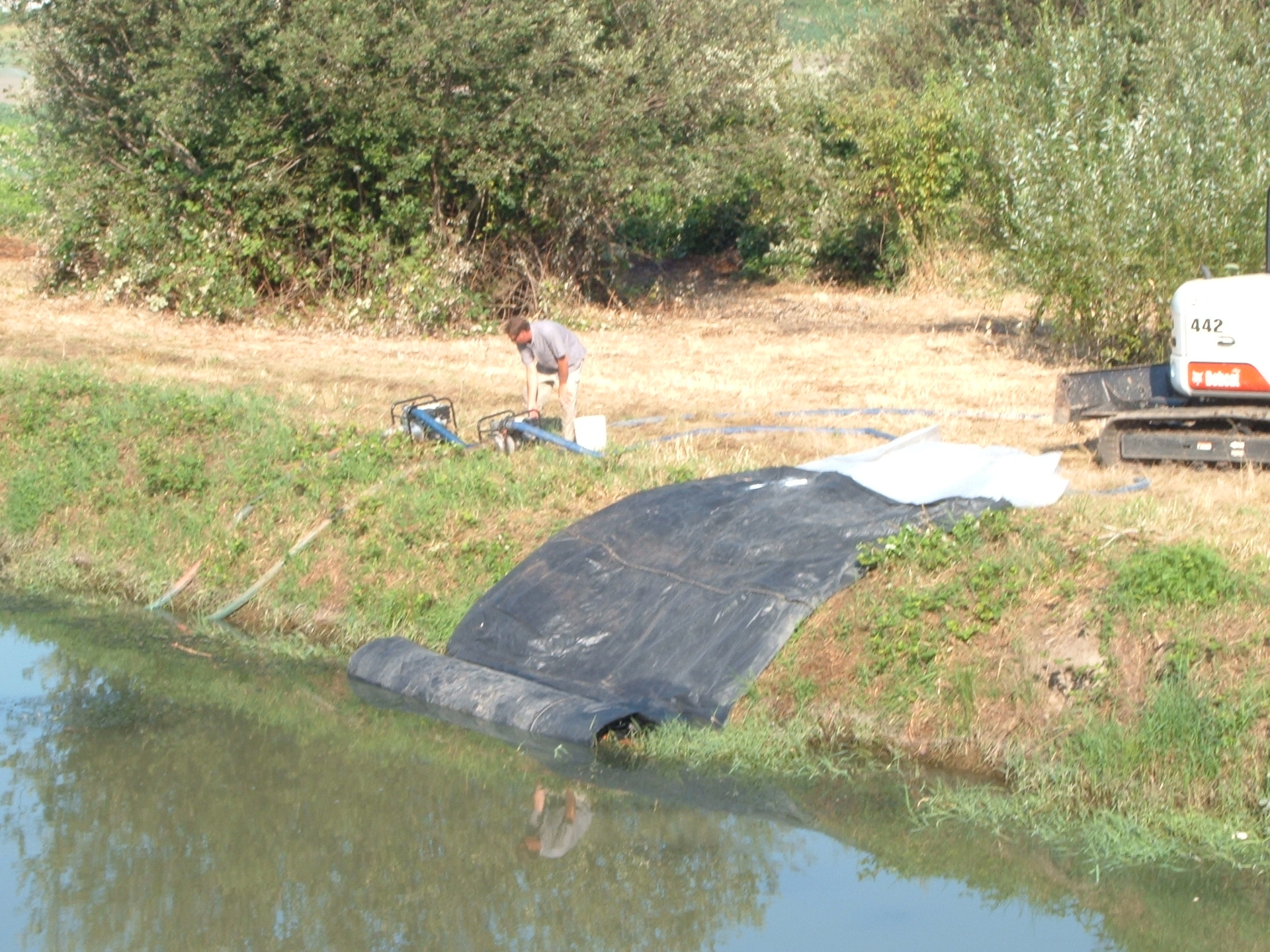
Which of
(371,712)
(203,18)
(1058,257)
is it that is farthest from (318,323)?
(371,712)

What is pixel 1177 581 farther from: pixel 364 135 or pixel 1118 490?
pixel 364 135

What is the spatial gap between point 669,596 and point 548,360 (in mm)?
3610

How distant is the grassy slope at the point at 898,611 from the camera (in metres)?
6.64

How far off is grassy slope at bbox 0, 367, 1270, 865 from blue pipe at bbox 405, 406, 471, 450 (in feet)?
0.59

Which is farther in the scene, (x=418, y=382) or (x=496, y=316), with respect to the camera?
(x=496, y=316)

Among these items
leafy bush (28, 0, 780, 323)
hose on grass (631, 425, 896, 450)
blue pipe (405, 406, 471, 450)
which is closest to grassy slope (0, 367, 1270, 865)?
blue pipe (405, 406, 471, 450)

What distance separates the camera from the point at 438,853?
6.44m

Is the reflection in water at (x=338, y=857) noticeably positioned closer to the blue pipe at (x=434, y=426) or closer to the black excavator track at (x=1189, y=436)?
the blue pipe at (x=434, y=426)

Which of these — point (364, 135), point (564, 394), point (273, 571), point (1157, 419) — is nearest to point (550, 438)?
point (564, 394)

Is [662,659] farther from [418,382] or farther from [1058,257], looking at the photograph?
[1058,257]

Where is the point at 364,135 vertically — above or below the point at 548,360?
above

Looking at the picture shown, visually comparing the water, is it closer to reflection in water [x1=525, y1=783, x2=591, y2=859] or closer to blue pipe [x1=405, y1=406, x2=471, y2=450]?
reflection in water [x1=525, y1=783, x2=591, y2=859]

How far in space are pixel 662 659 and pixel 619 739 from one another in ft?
1.92

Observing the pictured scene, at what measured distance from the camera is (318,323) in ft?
62.9
